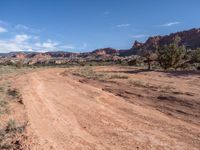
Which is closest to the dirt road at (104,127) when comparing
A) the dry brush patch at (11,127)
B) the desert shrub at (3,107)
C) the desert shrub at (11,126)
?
the dry brush patch at (11,127)

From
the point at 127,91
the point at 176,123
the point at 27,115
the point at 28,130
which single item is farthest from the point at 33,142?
the point at 127,91

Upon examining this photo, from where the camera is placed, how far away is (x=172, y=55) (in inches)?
1630

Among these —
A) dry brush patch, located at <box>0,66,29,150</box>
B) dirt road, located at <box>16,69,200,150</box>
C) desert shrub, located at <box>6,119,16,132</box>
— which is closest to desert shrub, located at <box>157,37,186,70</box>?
dirt road, located at <box>16,69,200,150</box>

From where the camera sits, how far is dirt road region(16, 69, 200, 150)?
8.30 m

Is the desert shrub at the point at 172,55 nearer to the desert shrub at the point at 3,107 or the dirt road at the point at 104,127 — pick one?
the dirt road at the point at 104,127

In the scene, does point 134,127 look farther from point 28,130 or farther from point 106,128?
point 28,130

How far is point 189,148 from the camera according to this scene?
26.4ft

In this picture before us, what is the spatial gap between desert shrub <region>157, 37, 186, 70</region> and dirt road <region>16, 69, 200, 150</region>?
27846 millimetres

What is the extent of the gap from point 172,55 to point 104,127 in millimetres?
33192

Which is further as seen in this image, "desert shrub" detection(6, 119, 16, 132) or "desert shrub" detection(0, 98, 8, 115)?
"desert shrub" detection(0, 98, 8, 115)

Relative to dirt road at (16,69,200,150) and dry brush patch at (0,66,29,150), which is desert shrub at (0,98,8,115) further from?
dirt road at (16,69,200,150)

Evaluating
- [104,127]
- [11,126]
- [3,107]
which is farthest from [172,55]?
[11,126]

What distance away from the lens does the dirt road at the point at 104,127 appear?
8297 mm

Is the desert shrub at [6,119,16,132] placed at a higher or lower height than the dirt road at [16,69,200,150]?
higher
